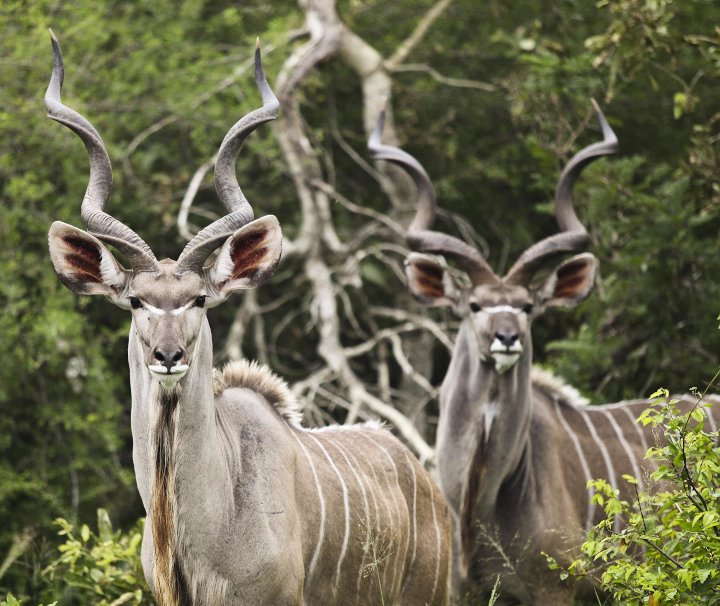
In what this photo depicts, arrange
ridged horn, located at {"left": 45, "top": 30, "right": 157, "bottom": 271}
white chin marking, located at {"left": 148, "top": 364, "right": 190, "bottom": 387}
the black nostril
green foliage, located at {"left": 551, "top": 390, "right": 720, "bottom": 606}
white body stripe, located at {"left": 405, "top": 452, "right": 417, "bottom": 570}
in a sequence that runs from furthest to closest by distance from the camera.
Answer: the black nostril < white body stripe, located at {"left": 405, "top": 452, "right": 417, "bottom": 570} < ridged horn, located at {"left": 45, "top": 30, "right": 157, "bottom": 271} < white chin marking, located at {"left": 148, "top": 364, "right": 190, "bottom": 387} < green foliage, located at {"left": 551, "top": 390, "right": 720, "bottom": 606}

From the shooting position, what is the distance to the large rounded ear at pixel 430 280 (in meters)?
4.93

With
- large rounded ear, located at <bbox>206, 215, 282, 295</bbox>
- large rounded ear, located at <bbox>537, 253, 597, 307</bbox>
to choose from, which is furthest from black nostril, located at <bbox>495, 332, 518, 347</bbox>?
large rounded ear, located at <bbox>206, 215, 282, 295</bbox>

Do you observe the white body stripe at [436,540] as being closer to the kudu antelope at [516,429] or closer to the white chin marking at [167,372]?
the kudu antelope at [516,429]

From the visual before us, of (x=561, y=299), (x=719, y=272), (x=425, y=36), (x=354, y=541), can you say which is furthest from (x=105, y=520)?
(x=425, y=36)

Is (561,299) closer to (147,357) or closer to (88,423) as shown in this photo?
(147,357)

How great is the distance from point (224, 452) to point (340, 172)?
17.7 feet

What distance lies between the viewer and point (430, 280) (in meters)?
5.03

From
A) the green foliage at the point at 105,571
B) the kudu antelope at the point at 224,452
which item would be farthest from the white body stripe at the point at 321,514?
the green foliage at the point at 105,571

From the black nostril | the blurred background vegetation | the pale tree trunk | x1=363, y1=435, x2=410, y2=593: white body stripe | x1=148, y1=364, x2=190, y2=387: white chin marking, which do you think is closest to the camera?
x1=148, y1=364, x2=190, y2=387: white chin marking

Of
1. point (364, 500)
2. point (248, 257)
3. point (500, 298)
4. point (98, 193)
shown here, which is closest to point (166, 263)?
point (248, 257)

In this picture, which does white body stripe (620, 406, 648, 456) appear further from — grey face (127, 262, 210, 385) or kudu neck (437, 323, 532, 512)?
grey face (127, 262, 210, 385)

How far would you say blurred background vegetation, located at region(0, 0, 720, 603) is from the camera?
5.86 meters

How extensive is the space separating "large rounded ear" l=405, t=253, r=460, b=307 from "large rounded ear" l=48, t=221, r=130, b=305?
1909 mm

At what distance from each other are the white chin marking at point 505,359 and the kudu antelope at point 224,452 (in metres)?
0.80
